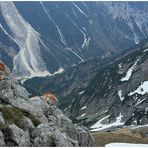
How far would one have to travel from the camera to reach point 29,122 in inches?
2044

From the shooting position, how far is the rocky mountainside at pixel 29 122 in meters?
47.2

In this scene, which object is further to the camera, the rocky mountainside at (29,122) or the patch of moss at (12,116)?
the patch of moss at (12,116)

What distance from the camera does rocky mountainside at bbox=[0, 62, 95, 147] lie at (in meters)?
47.2

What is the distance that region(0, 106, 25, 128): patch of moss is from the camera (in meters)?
50.7

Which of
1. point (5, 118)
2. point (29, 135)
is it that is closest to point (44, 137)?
point (29, 135)

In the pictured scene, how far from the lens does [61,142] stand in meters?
50.5

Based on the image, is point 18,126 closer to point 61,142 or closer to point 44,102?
point 61,142

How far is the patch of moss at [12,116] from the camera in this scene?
50.7 m

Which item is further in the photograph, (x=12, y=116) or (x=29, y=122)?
(x=29, y=122)

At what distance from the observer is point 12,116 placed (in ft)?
170

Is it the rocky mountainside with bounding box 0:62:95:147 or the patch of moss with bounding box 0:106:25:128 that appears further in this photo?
the patch of moss with bounding box 0:106:25:128

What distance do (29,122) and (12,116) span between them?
5.73 ft

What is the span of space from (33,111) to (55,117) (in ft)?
23.1

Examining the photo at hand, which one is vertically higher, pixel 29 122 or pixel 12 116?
pixel 12 116
